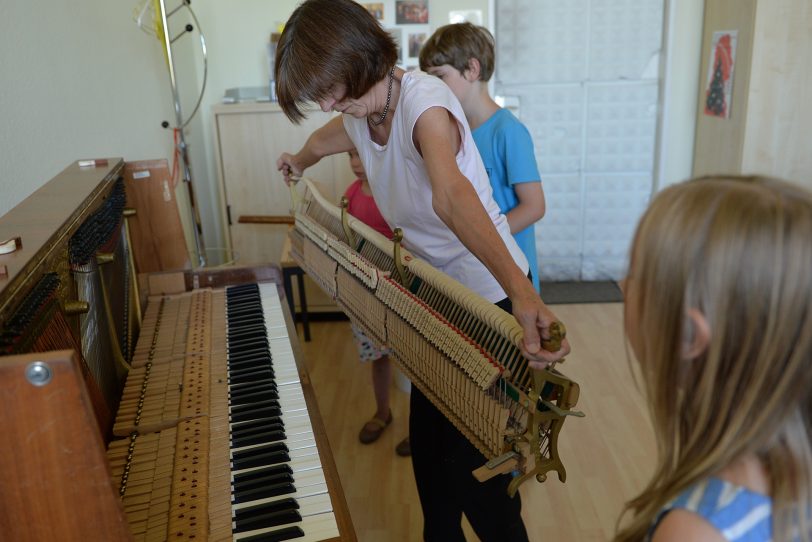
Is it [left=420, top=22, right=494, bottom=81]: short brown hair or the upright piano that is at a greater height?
[left=420, top=22, right=494, bottom=81]: short brown hair

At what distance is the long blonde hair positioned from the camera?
743 millimetres

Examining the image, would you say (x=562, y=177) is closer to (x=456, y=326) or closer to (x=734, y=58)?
(x=734, y=58)

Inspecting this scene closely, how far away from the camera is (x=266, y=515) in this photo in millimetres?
1202

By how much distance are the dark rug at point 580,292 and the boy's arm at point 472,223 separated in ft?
11.5

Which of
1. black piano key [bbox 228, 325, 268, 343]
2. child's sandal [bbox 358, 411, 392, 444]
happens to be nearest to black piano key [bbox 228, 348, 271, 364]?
black piano key [bbox 228, 325, 268, 343]

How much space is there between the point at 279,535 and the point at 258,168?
3.41 metres

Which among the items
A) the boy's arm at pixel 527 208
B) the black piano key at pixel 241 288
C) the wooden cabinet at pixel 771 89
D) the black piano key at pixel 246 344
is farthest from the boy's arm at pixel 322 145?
the wooden cabinet at pixel 771 89

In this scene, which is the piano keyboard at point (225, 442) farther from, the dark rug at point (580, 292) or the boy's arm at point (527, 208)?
Result: the dark rug at point (580, 292)

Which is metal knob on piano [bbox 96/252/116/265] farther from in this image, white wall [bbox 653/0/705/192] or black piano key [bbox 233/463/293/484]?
white wall [bbox 653/0/705/192]

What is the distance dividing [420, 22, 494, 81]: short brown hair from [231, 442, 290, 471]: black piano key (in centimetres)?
144

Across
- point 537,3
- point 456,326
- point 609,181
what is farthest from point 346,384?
point 537,3

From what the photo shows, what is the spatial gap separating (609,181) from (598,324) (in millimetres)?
1244

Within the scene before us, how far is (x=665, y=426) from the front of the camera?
0.88 m

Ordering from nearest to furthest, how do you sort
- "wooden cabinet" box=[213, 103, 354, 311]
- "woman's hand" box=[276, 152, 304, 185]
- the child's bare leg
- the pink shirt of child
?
"woman's hand" box=[276, 152, 304, 185] < the pink shirt of child < the child's bare leg < "wooden cabinet" box=[213, 103, 354, 311]
